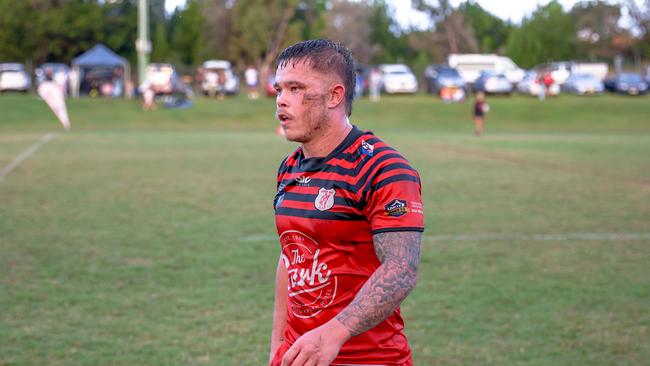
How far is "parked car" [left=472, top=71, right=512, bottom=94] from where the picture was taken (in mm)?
53281

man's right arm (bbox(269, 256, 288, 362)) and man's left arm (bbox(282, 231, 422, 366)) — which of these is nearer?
man's left arm (bbox(282, 231, 422, 366))

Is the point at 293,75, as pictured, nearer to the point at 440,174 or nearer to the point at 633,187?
the point at 633,187

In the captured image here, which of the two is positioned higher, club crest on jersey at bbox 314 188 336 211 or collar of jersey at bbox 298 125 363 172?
collar of jersey at bbox 298 125 363 172

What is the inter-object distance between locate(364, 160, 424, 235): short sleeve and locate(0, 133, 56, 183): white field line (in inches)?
652

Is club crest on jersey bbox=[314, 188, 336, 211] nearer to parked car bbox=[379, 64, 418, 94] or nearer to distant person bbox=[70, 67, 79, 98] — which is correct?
distant person bbox=[70, 67, 79, 98]

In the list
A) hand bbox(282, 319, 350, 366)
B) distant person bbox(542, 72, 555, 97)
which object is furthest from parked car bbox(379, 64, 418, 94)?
hand bbox(282, 319, 350, 366)

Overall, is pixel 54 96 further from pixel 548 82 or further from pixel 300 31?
pixel 300 31

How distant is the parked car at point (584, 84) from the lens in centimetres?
5659

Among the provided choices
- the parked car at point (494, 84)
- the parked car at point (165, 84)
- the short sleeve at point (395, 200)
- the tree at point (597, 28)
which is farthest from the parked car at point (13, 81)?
the tree at point (597, 28)

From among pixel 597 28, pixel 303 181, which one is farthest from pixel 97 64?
pixel 597 28

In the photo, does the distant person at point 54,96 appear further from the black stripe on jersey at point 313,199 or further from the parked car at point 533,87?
the black stripe on jersey at point 313,199

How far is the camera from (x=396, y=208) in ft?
8.96

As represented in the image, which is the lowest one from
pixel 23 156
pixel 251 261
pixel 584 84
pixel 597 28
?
pixel 584 84

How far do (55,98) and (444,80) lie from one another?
24635 millimetres
